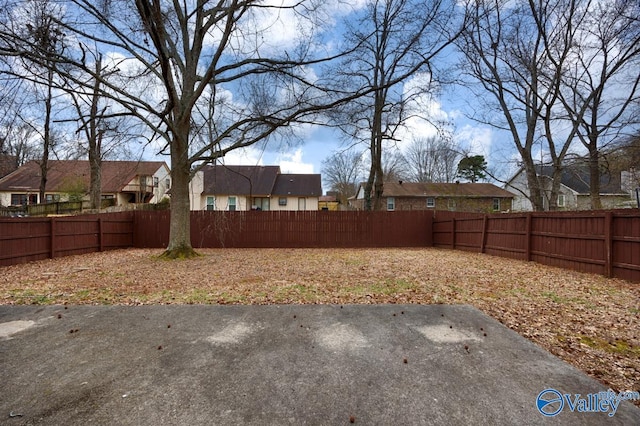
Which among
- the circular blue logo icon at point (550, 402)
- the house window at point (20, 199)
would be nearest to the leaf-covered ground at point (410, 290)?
the circular blue logo icon at point (550, 402)

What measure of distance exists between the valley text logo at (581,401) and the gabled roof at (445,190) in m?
28.4

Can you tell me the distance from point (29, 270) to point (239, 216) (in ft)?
24.0

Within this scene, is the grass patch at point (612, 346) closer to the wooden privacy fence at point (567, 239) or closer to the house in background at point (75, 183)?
the wooden privacy fence at point (567, 239)

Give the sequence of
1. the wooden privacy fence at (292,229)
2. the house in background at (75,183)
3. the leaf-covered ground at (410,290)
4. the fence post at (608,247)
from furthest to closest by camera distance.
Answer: the house in background at (75,183) → the wooden privacy fence at (292,229) → the fence post at (608,247) → the leaf-covered ground at (410,290)

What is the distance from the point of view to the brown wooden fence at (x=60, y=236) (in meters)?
8.38

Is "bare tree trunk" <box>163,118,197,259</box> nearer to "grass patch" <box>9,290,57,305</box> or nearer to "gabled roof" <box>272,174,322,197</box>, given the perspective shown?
"grass patch" <box>9,290,57,305</box>

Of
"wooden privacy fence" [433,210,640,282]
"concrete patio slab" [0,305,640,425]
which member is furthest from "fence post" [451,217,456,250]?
"concrete patio slab" [0,305,640,425]

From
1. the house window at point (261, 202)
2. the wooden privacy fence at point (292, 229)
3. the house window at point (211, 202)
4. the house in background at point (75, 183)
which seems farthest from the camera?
the house window at point (261, 202)

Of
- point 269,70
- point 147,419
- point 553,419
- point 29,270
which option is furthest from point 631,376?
point 29,270

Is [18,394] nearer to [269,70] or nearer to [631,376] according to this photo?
[631,376]

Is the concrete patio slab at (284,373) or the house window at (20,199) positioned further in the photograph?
the house window at (20,199)

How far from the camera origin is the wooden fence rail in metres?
6.83

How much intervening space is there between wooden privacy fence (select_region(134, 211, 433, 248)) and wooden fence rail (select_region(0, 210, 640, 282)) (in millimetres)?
46

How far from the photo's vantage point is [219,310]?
164 inches
